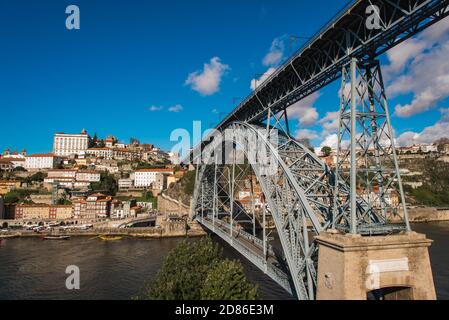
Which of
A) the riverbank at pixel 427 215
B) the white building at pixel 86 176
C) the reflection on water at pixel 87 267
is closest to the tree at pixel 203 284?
the reflection on water at pixel 87 267

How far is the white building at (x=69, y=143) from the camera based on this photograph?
99000mm

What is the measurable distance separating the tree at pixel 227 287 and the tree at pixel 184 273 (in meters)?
0.81

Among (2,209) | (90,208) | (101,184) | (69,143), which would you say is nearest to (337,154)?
(90,208)

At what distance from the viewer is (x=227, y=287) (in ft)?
30.5

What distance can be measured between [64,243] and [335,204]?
116 ft

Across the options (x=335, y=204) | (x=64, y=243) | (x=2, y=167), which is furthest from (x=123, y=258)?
(x=2, y=167)

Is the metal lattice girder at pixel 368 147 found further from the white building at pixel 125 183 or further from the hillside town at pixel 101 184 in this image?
the white building at pixel 125 183

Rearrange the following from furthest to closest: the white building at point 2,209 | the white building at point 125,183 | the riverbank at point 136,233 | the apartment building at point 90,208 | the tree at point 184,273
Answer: the white building at point 125,183 → the apartment building at point 90,208 → the white building at point 2,209 → the riverbank at point 136,233 → the tree at point 184,273

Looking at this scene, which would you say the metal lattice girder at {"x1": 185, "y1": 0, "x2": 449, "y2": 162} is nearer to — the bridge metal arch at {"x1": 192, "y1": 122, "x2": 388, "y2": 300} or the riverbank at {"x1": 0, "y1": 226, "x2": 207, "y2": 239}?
the bridge metal arch at {"x1": 192, "y1": 122, "x2": 388, "y2": 300}

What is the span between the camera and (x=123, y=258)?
90.6ft

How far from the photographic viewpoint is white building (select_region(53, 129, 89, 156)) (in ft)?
325

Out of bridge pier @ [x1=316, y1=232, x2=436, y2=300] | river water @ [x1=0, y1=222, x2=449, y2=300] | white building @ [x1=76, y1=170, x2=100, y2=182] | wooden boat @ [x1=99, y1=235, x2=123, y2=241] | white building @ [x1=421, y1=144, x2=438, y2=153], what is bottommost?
river water @ [x1=0, y1=222, x2=449, y2=300]

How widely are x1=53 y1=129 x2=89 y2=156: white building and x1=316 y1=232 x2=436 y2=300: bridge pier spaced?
10240 centimetres

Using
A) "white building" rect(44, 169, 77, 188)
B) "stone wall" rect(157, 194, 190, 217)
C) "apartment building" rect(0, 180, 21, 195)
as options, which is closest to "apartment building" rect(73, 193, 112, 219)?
"stone wall" rect(157, 194, 190, 217)
